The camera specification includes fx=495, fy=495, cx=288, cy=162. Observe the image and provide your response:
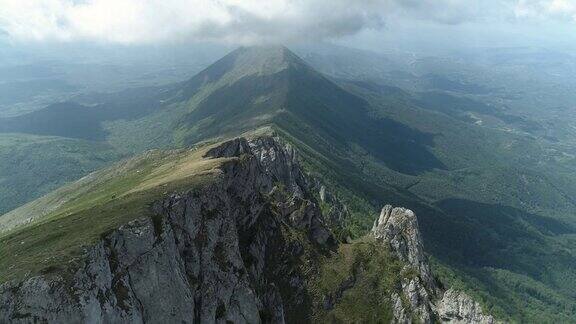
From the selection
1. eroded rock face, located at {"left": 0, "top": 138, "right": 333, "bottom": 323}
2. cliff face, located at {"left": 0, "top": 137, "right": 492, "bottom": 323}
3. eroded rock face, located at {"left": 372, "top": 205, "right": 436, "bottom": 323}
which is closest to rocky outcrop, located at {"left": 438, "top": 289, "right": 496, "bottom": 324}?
cliff face, located at {"left": 0, "top": 137, "right": 492, "bottom": 323}

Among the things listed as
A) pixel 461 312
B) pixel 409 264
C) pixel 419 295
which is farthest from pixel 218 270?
pixel 461 312

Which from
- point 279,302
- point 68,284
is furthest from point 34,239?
point 279,302

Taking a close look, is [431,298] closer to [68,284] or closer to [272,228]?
[272,228]

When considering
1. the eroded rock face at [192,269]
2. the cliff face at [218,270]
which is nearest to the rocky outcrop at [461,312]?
the cliff face at [218,270]

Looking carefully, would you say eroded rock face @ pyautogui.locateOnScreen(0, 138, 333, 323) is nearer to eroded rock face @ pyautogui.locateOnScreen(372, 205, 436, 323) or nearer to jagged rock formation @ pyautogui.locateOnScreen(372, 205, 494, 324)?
eroded rock face @ pyautogui.locateOnScreen(372, 205, 436, 323)

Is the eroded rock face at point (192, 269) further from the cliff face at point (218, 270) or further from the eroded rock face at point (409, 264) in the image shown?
the eroded rock face at point (409, 264)

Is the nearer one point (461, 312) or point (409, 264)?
point (461, 312)

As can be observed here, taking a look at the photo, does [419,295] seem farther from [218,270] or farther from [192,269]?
[192,269]
